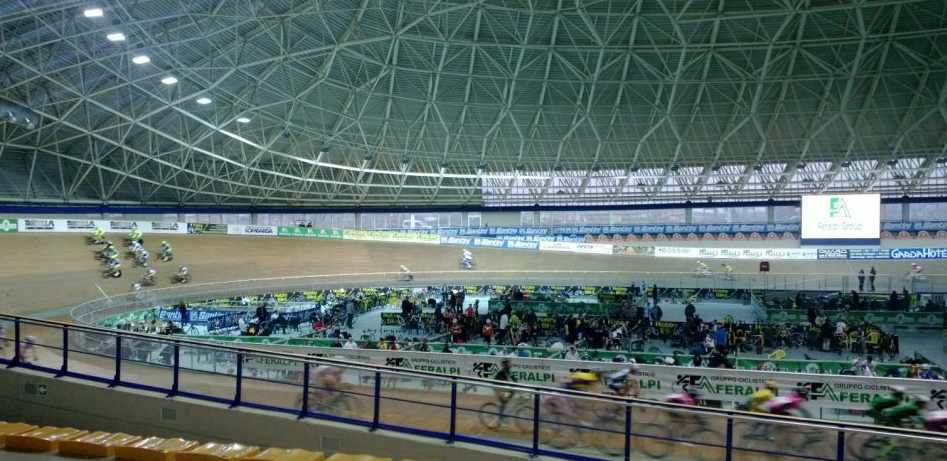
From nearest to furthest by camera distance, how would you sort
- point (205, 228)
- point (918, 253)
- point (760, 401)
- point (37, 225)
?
point (760, 401)
point (37, 225)
point (918, 253)
point (205, 228)

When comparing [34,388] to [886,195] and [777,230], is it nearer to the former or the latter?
[777,230]

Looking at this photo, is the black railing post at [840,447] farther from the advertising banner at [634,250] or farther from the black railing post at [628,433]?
the advertising banner at [634,250]

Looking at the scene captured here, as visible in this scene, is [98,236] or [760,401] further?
→ [98,236]

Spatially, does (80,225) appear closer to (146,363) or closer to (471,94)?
(471,94)

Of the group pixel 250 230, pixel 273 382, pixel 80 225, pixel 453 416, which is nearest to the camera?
pixel 453 416

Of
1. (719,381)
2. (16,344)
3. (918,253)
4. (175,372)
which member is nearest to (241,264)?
(16,344)

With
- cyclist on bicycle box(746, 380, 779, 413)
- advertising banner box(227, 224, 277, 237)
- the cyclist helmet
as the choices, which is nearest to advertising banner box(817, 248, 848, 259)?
advertising banner box(227, 224, 277, 237)

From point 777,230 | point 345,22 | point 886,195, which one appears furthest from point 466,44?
point 886,195

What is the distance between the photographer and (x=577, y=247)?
45.5 m

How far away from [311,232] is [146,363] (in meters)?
35.9

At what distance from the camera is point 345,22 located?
2762 cm

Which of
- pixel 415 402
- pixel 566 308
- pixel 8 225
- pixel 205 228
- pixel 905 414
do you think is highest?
pixel 205 228

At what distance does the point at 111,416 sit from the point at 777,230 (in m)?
49.4

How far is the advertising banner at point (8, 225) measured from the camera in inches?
1119
